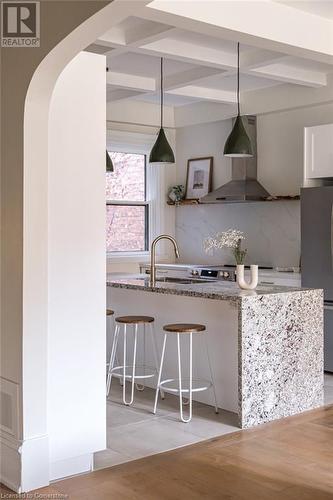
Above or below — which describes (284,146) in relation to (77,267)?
above

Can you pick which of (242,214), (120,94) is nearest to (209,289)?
(242,214)

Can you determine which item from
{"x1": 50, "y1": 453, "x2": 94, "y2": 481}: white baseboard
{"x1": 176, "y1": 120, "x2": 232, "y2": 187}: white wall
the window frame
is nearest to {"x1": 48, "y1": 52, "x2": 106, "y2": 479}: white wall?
{"x1": 50, "y1": 453, "x2": 94, "y2": 481}: white baseboard

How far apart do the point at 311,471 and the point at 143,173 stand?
528cm

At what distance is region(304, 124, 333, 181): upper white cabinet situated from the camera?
638cm

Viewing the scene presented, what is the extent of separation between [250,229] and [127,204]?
1558 mm

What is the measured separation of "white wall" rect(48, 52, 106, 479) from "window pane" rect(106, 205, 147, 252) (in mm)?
4095

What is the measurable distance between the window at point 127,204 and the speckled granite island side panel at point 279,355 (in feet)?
11.5

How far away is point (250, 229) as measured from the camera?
7.71m

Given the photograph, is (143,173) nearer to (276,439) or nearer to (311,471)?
(276,439)

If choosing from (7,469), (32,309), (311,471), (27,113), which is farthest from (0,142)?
(311,471)

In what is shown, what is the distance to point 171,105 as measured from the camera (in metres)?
8.36

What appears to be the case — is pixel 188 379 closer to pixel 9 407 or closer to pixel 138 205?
pixel 9 407

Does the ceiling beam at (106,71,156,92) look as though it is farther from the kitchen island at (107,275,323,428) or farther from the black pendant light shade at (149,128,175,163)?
the kitchen island at (107,275,323,428)

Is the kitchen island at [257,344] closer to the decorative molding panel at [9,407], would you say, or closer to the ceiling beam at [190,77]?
the decorative molding panel at [9,407]
